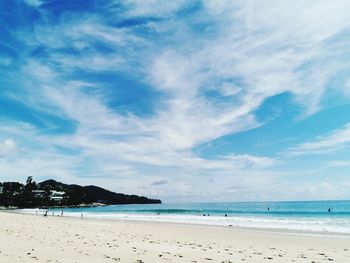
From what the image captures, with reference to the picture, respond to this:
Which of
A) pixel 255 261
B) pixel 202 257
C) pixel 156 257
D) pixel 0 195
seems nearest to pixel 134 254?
pixel 156 257

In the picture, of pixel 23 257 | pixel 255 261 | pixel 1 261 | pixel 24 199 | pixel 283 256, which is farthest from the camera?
pixel 24 199

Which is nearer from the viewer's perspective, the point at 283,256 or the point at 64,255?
the point at 64,255

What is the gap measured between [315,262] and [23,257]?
1046 cm

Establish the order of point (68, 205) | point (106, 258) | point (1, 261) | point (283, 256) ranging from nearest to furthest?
point (1, 261), point (106, 258), point (283, 256), point (68, 205)

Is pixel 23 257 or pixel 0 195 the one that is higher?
pixel 0 195

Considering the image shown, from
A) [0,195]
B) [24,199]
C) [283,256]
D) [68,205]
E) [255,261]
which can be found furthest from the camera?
[68,205]

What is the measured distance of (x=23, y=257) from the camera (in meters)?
10.3

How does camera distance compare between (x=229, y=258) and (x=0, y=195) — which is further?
(x=0, y=195)

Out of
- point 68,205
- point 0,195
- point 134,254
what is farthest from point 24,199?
point 134,254

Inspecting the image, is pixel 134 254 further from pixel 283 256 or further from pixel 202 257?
pixel 283 256

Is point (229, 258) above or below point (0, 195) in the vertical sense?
below

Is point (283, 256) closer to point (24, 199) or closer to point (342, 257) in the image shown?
point (342, 257)

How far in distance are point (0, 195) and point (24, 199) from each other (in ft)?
41.5

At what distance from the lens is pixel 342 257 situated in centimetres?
1376
